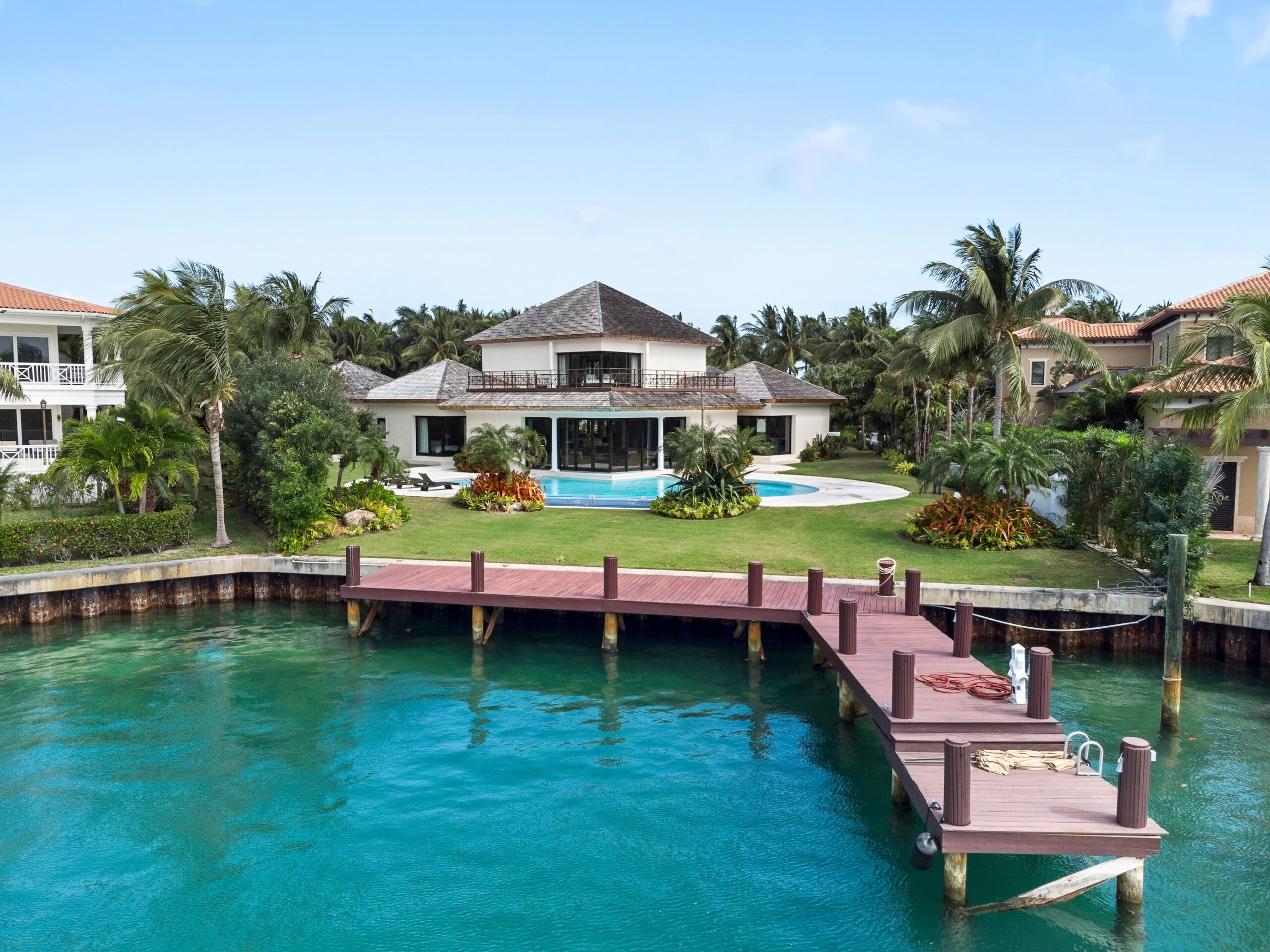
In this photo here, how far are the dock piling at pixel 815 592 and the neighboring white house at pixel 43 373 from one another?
25313 millimetres

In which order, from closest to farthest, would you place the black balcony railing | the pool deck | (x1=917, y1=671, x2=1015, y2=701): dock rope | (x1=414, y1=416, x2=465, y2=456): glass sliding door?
the pool deck → (x1=917, y1=671, x2=1015, y2=701): dock rope → the black balcony railing → (x1=414, y1=416, x2=465, y2=456): glass sliding door

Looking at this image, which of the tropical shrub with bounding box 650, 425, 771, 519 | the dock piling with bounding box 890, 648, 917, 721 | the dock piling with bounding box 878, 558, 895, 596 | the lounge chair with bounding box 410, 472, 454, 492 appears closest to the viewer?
the dock piling with bounding box 890, 648, 917, 721

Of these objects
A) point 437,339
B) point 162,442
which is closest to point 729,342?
point 437,339

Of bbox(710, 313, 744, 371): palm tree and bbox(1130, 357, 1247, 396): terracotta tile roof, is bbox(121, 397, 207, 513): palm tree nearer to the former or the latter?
bbox(1130, 357, 1247, 396): terracotta tile roof

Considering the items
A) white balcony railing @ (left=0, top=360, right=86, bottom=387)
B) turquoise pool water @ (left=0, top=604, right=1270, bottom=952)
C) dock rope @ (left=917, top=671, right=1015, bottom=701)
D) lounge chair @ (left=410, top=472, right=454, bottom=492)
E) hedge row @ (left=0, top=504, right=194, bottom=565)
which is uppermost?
white balcony railing @ (left=0, top=360, right=86, bottom=387)

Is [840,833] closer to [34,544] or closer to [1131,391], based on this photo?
[34,544]

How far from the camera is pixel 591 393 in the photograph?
1641 inches

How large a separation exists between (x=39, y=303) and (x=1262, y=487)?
3785 centimetres

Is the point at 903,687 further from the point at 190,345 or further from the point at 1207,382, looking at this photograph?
the point at 190,345

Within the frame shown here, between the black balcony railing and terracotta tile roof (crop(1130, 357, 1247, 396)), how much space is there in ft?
76.5

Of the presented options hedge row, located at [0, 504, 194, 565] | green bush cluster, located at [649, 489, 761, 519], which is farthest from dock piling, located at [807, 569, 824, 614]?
hedge row, located at [0, 504, 194, 565]

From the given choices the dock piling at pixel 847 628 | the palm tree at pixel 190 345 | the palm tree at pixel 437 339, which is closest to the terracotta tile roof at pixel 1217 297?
the dock piling at pixel 847 628

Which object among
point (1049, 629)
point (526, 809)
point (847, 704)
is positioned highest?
point (1049, 629)

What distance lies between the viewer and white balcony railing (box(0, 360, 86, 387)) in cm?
3197
